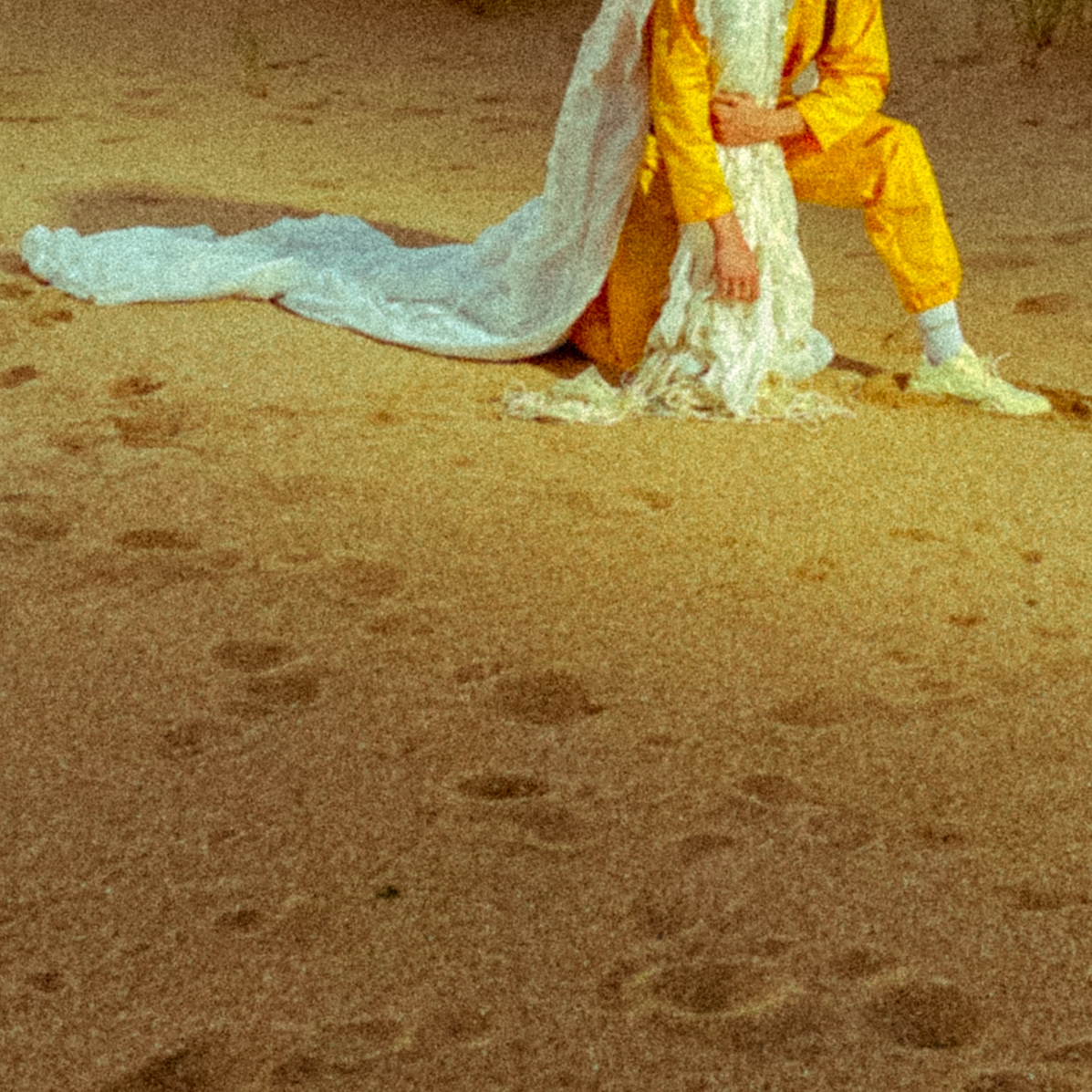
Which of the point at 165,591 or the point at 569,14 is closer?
the point at 165,591

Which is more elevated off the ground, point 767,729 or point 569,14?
point 569,14

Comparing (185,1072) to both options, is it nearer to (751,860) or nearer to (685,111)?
(751,860)

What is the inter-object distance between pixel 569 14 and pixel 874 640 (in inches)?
173

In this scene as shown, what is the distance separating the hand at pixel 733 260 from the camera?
289cm

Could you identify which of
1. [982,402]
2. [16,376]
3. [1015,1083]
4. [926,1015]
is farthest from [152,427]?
[1015,1083]

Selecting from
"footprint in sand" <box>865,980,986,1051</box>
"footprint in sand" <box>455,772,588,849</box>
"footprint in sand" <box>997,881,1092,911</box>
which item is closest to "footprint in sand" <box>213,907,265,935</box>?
"footprint in sand" <box>455,772,588,849</box>

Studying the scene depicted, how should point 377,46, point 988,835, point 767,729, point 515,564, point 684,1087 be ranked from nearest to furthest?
1. point 684,1087
2. point 988,835
3. point 767,729
4. point 515,564
5. point 377,46

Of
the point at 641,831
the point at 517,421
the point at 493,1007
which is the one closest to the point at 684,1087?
the point at 493,1007

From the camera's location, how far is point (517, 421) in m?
2.98

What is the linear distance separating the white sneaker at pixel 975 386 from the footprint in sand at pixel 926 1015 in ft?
5.20

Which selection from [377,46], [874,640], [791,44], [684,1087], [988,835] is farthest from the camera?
[377,46]

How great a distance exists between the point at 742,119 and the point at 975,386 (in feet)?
2.09

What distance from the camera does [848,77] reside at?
2.89 metres

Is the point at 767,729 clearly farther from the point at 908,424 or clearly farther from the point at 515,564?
the point at 908,424
